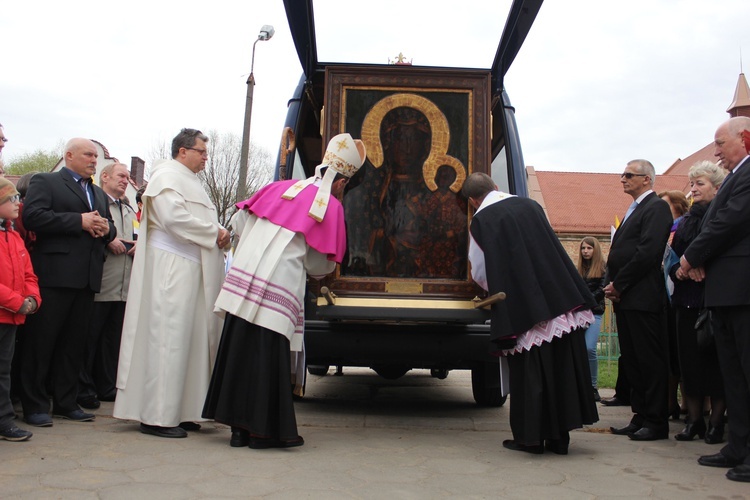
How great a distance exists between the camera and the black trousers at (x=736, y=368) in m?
4.16

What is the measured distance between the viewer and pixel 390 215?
5625 millimetres

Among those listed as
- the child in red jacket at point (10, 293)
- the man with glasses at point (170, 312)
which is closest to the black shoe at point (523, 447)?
the man with glasses at point (170, 312)

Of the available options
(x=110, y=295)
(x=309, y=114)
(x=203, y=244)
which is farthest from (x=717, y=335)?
(x=110, y=295)

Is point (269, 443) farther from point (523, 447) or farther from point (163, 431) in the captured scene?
point (523, 447)

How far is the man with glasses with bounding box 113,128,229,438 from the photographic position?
191 inches

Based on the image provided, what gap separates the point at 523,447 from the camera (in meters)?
4.78

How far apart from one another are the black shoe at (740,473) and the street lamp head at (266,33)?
1452 cm

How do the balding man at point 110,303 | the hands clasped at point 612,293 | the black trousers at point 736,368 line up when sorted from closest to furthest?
the black trousers at point 736,368
the hands clasped at point 612,293
the balding man at point 110,303

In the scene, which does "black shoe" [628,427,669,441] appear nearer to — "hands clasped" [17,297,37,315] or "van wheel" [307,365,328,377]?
"hands clasped" [17,297,37,315]

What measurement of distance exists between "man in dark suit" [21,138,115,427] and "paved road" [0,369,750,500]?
25 centimetres

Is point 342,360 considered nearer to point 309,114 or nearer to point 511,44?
point 309,114

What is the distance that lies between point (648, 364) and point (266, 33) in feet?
44.0

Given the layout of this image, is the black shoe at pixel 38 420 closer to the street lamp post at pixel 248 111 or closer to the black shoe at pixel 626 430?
the black shoe at pixel 626 430

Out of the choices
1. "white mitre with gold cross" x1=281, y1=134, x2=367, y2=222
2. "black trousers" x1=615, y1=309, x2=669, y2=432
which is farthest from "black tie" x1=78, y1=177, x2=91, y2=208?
"black trousers" x1=615, y1=309, x2=669, y2=432
